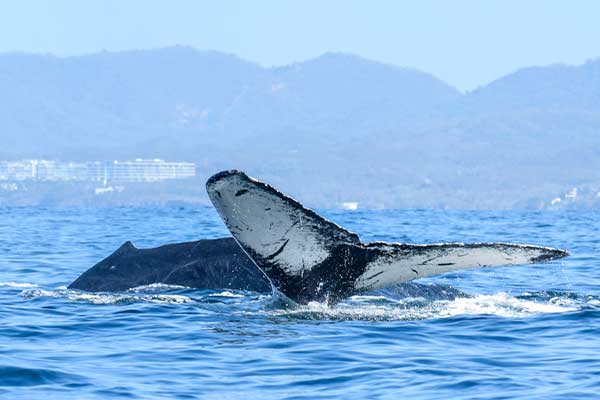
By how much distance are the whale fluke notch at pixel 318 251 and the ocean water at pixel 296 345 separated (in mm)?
552

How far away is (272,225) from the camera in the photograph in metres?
8.58

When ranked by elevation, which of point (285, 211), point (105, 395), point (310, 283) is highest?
point (285, 211)

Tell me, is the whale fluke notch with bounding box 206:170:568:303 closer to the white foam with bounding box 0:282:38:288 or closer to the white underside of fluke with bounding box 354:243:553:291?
the white underside of fluke with bounding box 354:243:553:291

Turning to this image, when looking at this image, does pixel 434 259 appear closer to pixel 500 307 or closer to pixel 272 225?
pixel 272 225

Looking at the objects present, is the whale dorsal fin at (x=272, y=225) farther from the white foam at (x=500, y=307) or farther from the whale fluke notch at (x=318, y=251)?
the white foam at (x=500, y=307)

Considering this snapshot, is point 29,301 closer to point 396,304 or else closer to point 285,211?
point 396,304

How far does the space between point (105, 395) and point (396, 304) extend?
4450 mm

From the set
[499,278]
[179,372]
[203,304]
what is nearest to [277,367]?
[179,372]

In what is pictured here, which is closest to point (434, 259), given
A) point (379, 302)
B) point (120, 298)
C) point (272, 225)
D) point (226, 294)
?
point (272, 225)

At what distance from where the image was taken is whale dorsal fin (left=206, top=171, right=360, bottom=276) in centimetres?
815

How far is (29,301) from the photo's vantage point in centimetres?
1266

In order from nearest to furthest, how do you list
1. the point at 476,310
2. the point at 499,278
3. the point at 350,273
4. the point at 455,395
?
the point at 455,395 < the point at 350,273 < the point at 476,310 < the point at 499,278

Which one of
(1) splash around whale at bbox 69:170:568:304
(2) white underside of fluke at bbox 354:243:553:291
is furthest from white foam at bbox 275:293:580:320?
(2) white underside of fluke at bbox 354:243:553:291

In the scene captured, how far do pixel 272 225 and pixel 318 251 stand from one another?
52cm
